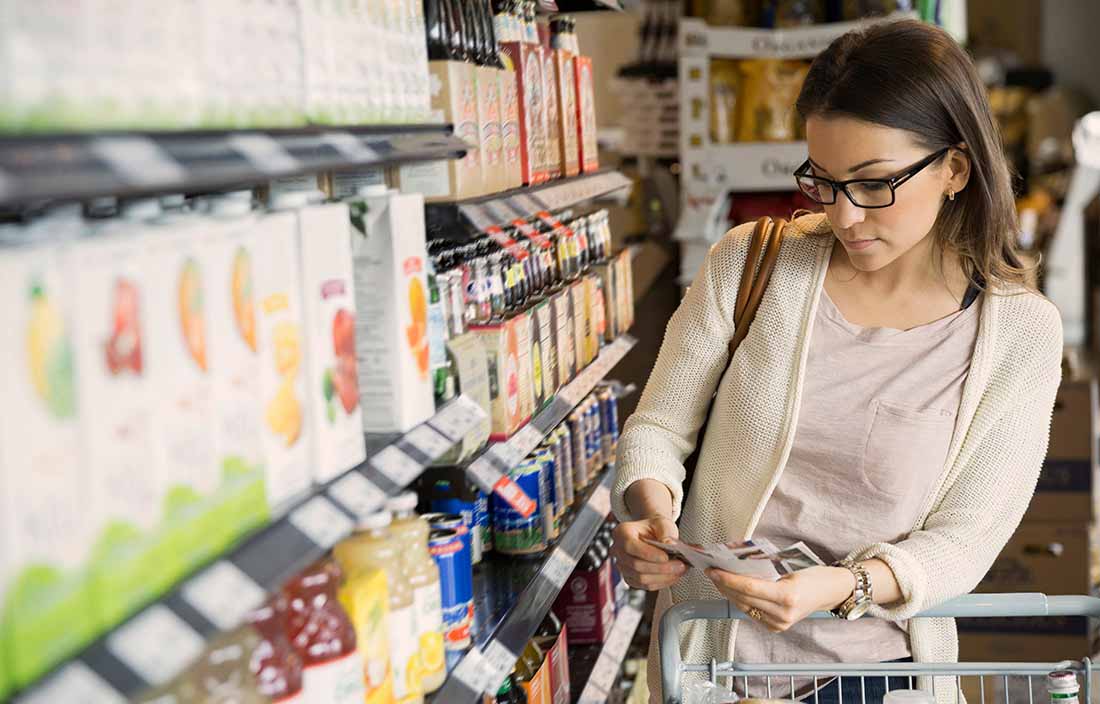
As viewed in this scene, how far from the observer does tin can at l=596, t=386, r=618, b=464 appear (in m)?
4.19

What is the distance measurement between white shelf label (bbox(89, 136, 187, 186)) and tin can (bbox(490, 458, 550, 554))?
198cm

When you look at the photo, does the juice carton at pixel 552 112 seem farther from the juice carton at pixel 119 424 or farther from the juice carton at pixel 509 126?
the juice carton at pixel 119 424

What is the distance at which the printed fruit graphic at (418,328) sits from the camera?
6.72 ft

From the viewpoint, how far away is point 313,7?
5.70 feet

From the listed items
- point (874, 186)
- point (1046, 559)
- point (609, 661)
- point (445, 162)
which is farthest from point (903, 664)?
point (1046, 559)

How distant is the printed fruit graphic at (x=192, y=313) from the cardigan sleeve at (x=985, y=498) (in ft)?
4.12

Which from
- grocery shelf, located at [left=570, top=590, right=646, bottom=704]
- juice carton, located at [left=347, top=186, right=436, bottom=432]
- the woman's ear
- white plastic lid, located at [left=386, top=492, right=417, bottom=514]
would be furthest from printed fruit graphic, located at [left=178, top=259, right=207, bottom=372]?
grocery shelf, located at [left=570, top=590, right=646, bottom=704]

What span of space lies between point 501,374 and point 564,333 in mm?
707

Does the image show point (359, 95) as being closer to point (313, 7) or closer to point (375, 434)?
point (313, 7)

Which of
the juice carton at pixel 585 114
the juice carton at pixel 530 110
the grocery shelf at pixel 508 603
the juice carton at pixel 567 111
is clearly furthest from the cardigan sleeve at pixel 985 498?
the juice carton at pixel 585 114

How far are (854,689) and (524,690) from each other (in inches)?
37.8

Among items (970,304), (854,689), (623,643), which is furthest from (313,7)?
(623,643)

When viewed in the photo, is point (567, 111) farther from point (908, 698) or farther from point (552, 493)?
point (908, 698)

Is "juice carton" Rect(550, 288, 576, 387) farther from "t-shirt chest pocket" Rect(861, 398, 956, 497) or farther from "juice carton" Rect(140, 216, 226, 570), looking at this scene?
"juice carton" Rect(140, 216, 226, 570)
